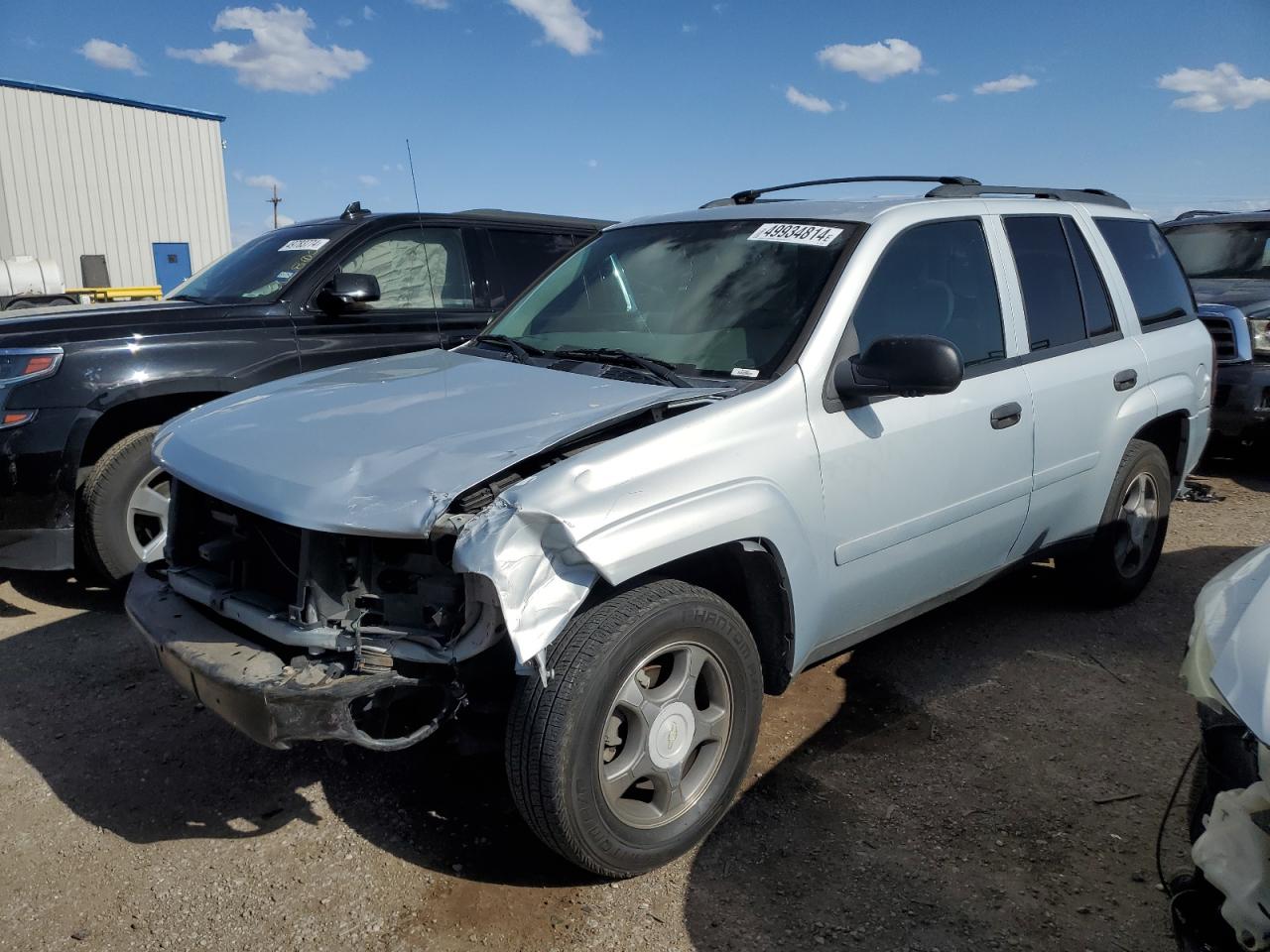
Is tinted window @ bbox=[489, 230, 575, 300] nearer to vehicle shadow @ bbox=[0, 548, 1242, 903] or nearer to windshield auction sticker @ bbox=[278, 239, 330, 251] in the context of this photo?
windshield auction sticker @ bbox=[278, 239, 330, 251]

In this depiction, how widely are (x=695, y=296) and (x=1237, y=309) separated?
229 inches

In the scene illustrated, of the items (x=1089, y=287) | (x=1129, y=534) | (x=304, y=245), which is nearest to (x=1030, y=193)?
(x=1089, y=287)

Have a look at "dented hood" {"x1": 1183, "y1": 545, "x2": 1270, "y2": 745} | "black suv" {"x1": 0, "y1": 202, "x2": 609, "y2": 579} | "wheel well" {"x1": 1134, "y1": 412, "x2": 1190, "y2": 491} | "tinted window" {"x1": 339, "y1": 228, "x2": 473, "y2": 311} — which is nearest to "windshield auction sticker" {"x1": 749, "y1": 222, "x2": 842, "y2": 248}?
"dented hood" {"x1": 1183, "y1": 545, "x2": 1270, "y2": 745}

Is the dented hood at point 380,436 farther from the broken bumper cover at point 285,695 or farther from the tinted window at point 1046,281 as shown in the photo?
the tinted window at point 1046,281

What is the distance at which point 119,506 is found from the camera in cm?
453

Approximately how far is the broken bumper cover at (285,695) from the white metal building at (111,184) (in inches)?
904

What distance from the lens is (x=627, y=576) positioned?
7.90 ft

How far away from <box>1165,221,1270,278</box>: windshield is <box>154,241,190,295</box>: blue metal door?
22.7 m

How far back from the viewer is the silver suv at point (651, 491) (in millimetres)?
2414

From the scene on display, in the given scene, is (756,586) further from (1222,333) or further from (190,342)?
(1222,333)

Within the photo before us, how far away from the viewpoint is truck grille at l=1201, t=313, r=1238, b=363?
7312mm

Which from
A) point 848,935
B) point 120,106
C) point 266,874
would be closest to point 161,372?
point 266,874

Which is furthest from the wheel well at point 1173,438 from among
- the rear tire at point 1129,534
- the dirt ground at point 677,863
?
the dirt ground at point 677,863

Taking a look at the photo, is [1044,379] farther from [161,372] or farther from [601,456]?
[161,372]
